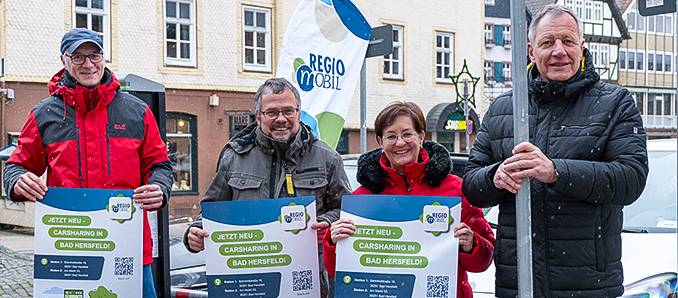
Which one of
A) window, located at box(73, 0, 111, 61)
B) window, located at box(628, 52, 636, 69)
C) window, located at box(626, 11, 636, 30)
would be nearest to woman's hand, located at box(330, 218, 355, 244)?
window, located at box(73, 0, 111, 61)

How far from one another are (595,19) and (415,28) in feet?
77.5

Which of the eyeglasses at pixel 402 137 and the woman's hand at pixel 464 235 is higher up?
the eyeglasses at pixel 402 137

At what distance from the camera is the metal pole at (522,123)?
217 centimetres

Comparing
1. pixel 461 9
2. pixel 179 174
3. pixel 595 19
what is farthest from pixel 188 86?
pixel 595 19

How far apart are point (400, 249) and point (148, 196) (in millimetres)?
1223

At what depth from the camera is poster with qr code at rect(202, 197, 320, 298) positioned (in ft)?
9.76

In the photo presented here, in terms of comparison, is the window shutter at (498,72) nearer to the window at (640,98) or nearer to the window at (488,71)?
the window at (488,71)

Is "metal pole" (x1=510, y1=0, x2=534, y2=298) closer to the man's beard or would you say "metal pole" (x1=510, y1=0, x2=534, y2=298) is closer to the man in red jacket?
the man's beard

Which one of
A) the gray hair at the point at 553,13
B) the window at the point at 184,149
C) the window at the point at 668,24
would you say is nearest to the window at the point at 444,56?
the window at the point at 184,149

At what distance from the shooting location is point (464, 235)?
2.71 meters

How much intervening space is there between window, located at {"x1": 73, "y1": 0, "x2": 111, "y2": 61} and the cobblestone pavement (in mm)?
8327

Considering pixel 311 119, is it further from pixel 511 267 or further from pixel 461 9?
pixel 461 9

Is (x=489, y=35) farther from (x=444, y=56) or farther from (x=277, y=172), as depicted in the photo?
(x=277, y=172)

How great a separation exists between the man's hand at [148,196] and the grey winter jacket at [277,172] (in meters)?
0.22
